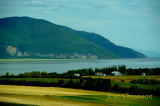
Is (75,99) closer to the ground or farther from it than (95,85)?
closer to the ground

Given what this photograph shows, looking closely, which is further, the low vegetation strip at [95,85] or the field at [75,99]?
the low vegetation strip at [95,85]

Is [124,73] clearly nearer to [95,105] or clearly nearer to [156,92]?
[156,92]

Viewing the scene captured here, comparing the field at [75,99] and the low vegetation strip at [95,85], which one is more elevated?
the low vegetation strip at [95,85]

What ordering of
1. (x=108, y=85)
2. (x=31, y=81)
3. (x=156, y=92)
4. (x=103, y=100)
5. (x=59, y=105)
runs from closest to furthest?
(x=59, y=105) → (x=103, y=100) → (x=156, y=92) → (x=108, y=85) → (x=31, y=81)

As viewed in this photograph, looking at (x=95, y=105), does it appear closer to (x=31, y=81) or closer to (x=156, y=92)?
(x=156, y=92)

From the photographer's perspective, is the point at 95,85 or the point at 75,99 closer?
the point at 75,99

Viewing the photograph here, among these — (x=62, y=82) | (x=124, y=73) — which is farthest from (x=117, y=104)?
(x=124, y=73)

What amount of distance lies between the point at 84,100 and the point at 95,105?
15.7 feet

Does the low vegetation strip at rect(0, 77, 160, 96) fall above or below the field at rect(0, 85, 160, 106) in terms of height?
above

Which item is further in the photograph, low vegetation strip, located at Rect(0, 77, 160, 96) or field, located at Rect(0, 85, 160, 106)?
low vegetation strip, located at Rect(0, 77, 160, 96)

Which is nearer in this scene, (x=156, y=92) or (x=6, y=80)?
(x=156, y=92)

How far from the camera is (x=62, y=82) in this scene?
207ft

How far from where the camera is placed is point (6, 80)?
226 feet

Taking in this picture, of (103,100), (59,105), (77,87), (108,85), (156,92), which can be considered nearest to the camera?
(59,105)
